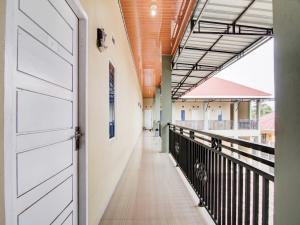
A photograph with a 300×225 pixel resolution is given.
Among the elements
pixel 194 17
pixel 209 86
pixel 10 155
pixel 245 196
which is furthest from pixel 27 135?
pixel 209 86

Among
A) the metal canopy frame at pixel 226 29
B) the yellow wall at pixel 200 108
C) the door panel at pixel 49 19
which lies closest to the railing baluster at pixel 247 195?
the door panel at pixel 49 19

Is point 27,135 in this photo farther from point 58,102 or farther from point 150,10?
point 150,10

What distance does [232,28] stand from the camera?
5.14 metres

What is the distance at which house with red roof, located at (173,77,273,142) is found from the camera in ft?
61.6

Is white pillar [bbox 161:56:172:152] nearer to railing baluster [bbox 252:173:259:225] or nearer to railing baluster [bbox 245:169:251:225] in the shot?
railing baluster [bbox 245:169:251:225]

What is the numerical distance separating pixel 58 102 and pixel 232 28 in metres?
4.77

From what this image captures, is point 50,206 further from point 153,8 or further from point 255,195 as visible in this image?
point 153,8

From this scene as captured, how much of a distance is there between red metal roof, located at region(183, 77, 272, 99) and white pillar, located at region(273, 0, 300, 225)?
58.2 ft

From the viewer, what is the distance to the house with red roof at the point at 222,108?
18.8 metres

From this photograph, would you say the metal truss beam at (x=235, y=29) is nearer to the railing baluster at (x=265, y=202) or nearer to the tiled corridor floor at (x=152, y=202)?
the tiled corridor floor at (x=152, y=202)

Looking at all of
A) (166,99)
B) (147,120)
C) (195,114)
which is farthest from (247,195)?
(147,120)

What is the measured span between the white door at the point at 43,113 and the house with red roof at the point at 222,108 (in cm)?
1714

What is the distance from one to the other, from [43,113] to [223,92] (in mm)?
19239

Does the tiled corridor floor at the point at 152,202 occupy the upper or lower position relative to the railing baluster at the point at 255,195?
lower
